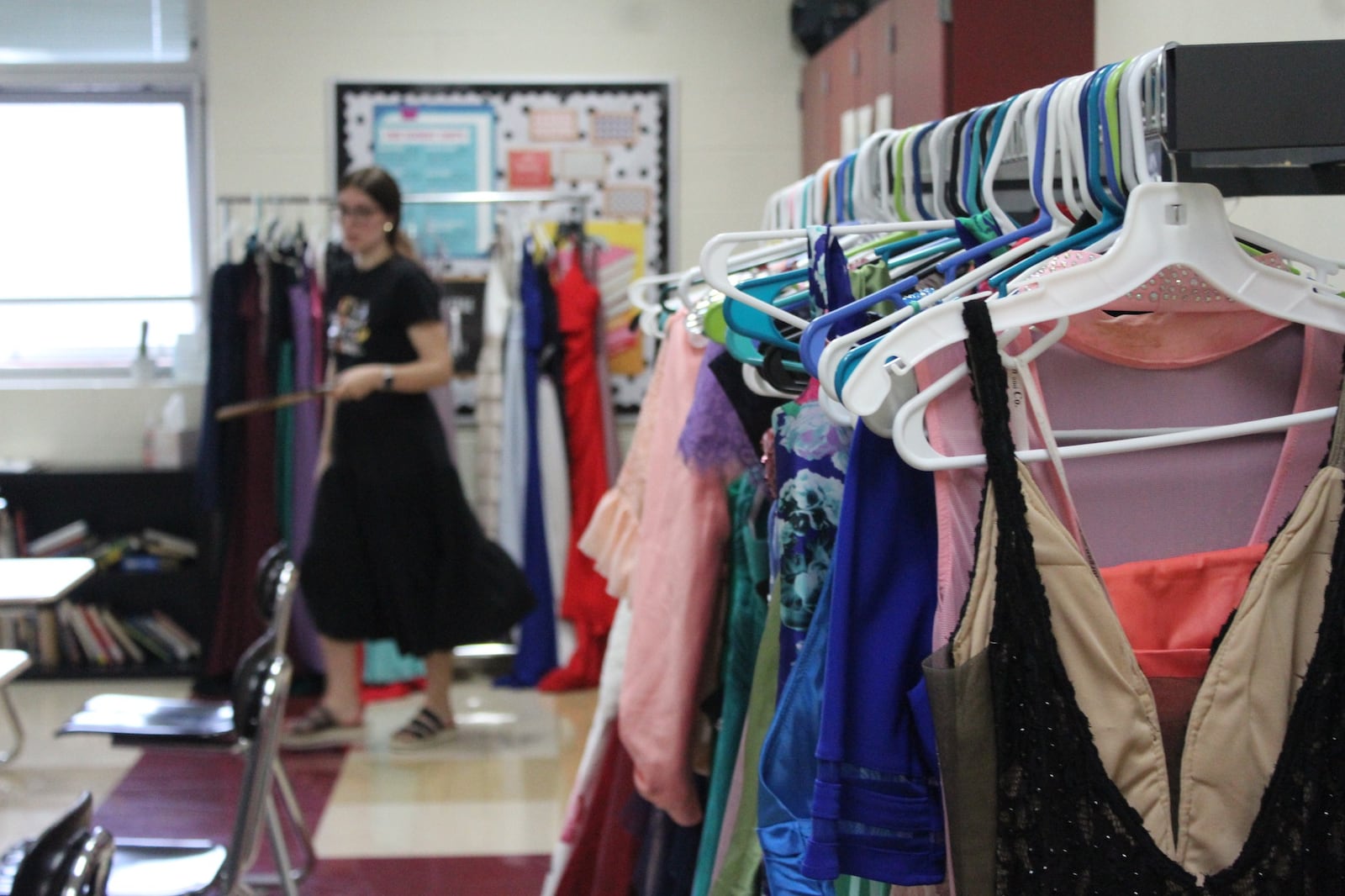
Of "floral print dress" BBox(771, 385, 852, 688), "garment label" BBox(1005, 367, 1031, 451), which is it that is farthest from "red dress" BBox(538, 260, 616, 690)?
"garment label" BBox(1005, 367, 1031, 451)

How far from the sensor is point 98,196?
5.12 meters

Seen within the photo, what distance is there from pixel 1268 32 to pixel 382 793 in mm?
2749

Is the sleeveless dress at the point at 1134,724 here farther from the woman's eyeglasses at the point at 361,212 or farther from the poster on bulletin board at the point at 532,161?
the poster on bulletin board at the point at 532,161

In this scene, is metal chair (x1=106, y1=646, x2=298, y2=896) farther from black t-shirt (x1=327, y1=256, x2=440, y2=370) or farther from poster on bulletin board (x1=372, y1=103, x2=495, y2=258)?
poster on bulletin board (x1=372, y1=103, x2=495, y2=258)

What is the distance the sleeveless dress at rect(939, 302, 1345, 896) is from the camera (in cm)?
99

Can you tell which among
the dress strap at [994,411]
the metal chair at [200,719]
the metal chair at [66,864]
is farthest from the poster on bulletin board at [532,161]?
the dress strap at [994,411]

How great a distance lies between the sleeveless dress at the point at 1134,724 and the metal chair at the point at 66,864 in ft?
2.84

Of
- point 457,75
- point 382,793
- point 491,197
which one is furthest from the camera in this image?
point 457,75

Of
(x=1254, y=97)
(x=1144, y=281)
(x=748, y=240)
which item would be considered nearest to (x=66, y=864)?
(x=748, y=240)

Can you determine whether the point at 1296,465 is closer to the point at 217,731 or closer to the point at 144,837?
the point at 217,731

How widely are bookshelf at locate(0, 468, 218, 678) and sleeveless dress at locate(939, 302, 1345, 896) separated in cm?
389

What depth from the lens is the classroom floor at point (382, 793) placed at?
319 cm

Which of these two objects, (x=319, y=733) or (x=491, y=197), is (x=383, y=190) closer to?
(x=491, y=197)

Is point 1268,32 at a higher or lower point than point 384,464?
higher
